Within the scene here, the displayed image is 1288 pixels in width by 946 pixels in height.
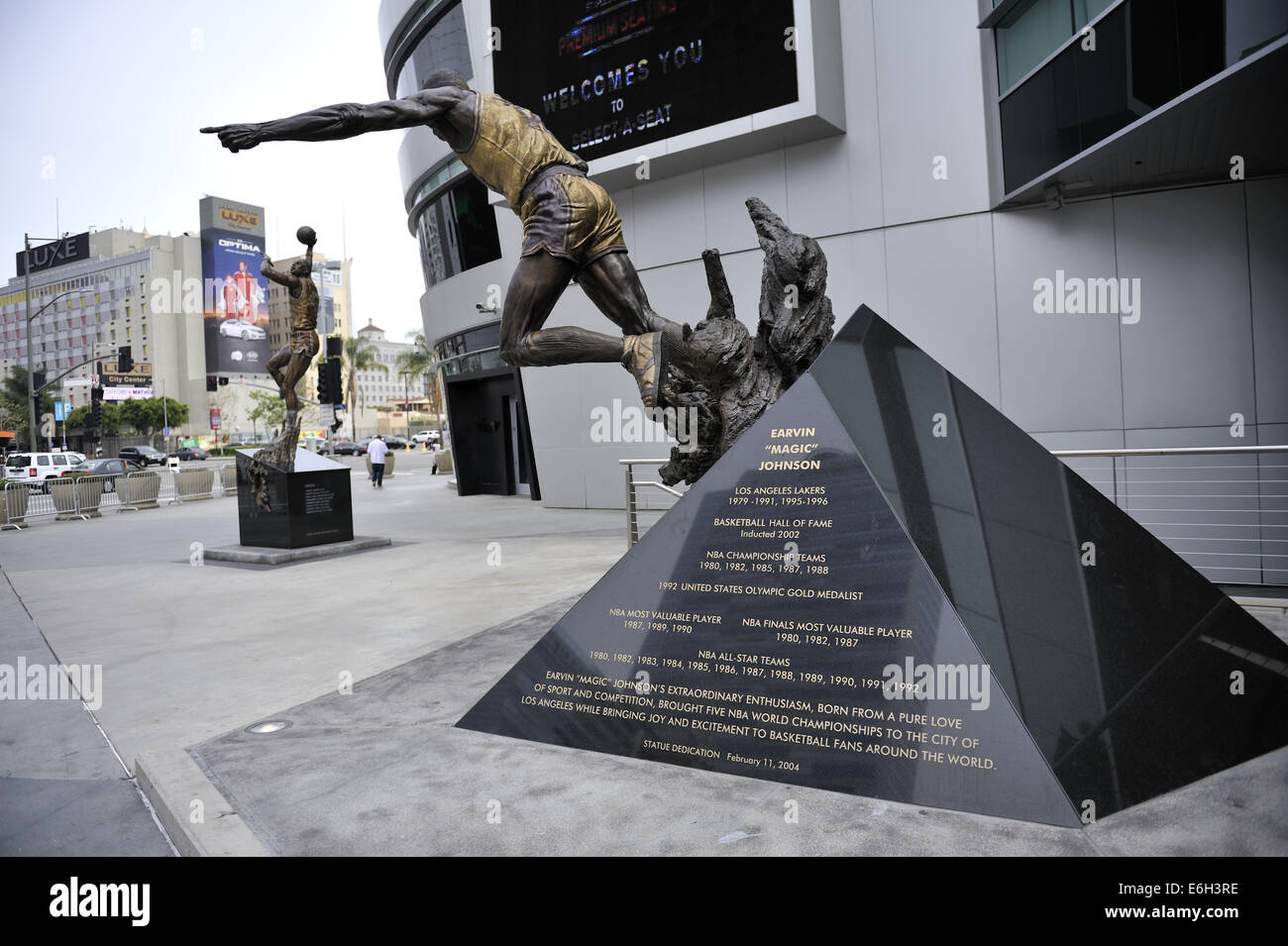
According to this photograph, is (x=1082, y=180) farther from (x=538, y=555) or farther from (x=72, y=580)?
(x=72, y=580)

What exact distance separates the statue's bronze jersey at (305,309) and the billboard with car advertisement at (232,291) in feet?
284

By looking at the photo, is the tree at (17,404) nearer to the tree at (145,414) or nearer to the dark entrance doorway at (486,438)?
the tree at (145,414)

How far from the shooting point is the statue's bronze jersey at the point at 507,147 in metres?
4.50

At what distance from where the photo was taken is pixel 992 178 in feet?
34.0

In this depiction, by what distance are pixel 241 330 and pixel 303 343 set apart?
8963cm

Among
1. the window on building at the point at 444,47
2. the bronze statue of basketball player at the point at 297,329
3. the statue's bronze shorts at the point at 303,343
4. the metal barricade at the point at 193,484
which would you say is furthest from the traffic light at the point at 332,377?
the metal barricade at the point at 193,484

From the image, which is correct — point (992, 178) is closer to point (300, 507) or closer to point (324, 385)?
point (300, 507)

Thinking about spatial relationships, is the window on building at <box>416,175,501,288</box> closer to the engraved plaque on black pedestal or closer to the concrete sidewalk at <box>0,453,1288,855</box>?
the engraved plaque on black pedestal

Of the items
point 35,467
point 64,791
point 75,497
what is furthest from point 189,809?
point 35,467

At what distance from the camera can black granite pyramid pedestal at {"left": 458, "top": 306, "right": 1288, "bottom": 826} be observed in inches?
112

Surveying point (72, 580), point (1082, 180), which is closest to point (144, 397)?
point (72, 580)

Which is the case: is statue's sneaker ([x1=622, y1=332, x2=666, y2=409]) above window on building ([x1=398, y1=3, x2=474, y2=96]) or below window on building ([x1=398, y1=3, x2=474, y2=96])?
below

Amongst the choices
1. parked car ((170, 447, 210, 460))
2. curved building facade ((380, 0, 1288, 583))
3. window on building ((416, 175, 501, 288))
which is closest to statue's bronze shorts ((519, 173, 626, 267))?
curved building facade ((380, 0, 1288, 583))

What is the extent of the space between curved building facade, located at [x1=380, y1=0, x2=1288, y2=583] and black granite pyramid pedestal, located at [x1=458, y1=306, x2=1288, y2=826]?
15.4 ft
